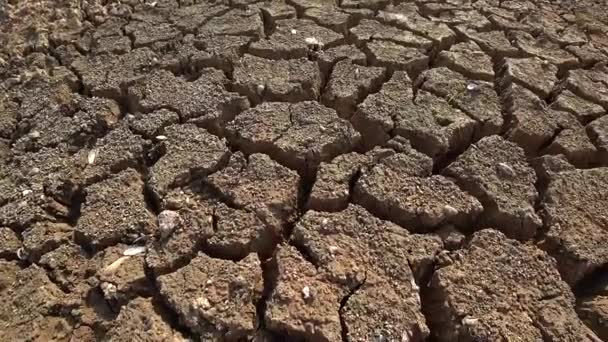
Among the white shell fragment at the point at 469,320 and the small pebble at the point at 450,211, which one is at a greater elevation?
the small pebble at the point at 450,211

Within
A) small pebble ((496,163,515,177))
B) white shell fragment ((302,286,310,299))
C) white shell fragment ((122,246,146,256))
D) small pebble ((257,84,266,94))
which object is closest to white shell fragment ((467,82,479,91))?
small pebble ((496,163,515,177))

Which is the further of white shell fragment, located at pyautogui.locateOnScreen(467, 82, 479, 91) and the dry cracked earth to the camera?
white shell fragment, located at pyautogui.locateOnScreen(467, 82, 479, 91)

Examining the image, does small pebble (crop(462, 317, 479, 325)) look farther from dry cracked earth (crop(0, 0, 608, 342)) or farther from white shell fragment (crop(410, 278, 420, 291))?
white shell fragment (crop(410, 278, 420, 291))

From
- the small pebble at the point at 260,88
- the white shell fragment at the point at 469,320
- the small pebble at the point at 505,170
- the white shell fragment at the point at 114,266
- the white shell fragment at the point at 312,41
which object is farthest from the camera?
the white shell fragment at the point at 312,41

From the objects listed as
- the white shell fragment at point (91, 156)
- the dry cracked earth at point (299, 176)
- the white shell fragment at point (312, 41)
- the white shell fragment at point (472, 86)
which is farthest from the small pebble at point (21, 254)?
the white shell fragment at point (472, 86)

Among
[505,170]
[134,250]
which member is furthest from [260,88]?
[505,170]

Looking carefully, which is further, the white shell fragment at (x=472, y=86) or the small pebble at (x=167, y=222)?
the white shell fragment at (x=472, y=86)

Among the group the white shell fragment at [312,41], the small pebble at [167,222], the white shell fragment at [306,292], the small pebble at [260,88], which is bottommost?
the small pebble at [167,222]

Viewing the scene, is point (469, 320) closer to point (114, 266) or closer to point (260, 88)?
point (114, 266)

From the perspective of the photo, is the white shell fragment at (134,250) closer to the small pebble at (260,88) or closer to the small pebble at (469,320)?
the small pebble at (260,88)
